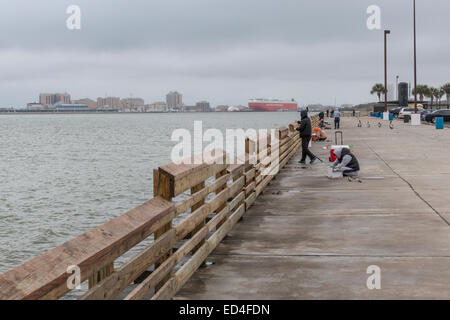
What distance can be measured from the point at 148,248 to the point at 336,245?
386 cm

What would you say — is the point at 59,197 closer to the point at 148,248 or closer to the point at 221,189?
the point at 221,189

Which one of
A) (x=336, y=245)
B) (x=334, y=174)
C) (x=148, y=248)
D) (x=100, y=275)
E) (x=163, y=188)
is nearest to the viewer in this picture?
(x=100, y=275)

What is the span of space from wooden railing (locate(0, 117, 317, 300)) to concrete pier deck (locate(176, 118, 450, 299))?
40 cm

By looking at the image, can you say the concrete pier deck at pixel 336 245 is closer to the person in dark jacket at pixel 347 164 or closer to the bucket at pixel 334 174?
the bucket at pixel 334 174

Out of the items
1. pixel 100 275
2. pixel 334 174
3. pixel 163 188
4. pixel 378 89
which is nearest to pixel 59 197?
pixel 334 174

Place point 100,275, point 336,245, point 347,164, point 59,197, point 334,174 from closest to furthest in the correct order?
point 100,275, point 336,245, point 334,174, point 347,164, point 59,197

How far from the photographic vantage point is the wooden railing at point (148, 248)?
3.12 metres

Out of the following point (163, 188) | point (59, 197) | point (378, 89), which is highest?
point (378, 89)

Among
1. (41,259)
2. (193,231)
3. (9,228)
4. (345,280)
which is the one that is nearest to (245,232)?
(193,231)

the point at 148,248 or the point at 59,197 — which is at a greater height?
the point at 148,248

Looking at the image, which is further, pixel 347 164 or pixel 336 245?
pixel 347 164

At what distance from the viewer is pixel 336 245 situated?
8.09 m

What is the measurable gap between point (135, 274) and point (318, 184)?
1086 cm

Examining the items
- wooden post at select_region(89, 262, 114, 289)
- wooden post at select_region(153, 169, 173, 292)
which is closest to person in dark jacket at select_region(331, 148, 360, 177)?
wooden post at select_region(153, 169, 173, 292)
